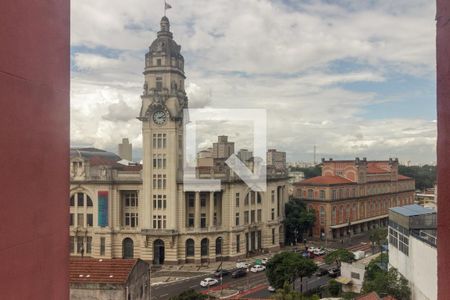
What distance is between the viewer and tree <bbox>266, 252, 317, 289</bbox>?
21636 mm

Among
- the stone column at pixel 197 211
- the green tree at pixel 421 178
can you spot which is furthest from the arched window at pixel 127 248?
the green tree at pixel 421 178

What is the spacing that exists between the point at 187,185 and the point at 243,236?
6374mm

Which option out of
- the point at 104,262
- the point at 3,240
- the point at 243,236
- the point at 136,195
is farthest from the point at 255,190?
the point at 3,240

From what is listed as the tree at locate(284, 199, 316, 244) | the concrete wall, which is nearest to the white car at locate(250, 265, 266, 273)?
the tree at locate(284, 199, 316, 244)

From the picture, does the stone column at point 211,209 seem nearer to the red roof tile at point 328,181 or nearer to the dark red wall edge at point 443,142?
the red roof tile at point 328,181

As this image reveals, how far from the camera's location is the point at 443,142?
6.33ft

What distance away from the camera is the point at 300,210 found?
39094 mm

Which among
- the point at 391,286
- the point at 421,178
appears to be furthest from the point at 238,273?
the point at 421,178

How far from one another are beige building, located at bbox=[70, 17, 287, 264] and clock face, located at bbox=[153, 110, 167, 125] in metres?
0.07

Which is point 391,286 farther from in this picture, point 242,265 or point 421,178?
point 421,178

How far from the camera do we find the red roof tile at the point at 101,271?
10469 millimetres

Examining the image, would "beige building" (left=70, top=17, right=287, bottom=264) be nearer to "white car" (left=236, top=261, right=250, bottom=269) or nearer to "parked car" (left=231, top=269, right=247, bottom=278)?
"white car" (left=236, top=261, right=250, bottom=269)

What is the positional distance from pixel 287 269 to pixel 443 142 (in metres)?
20.9

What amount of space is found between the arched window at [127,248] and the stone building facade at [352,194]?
18.8 m
